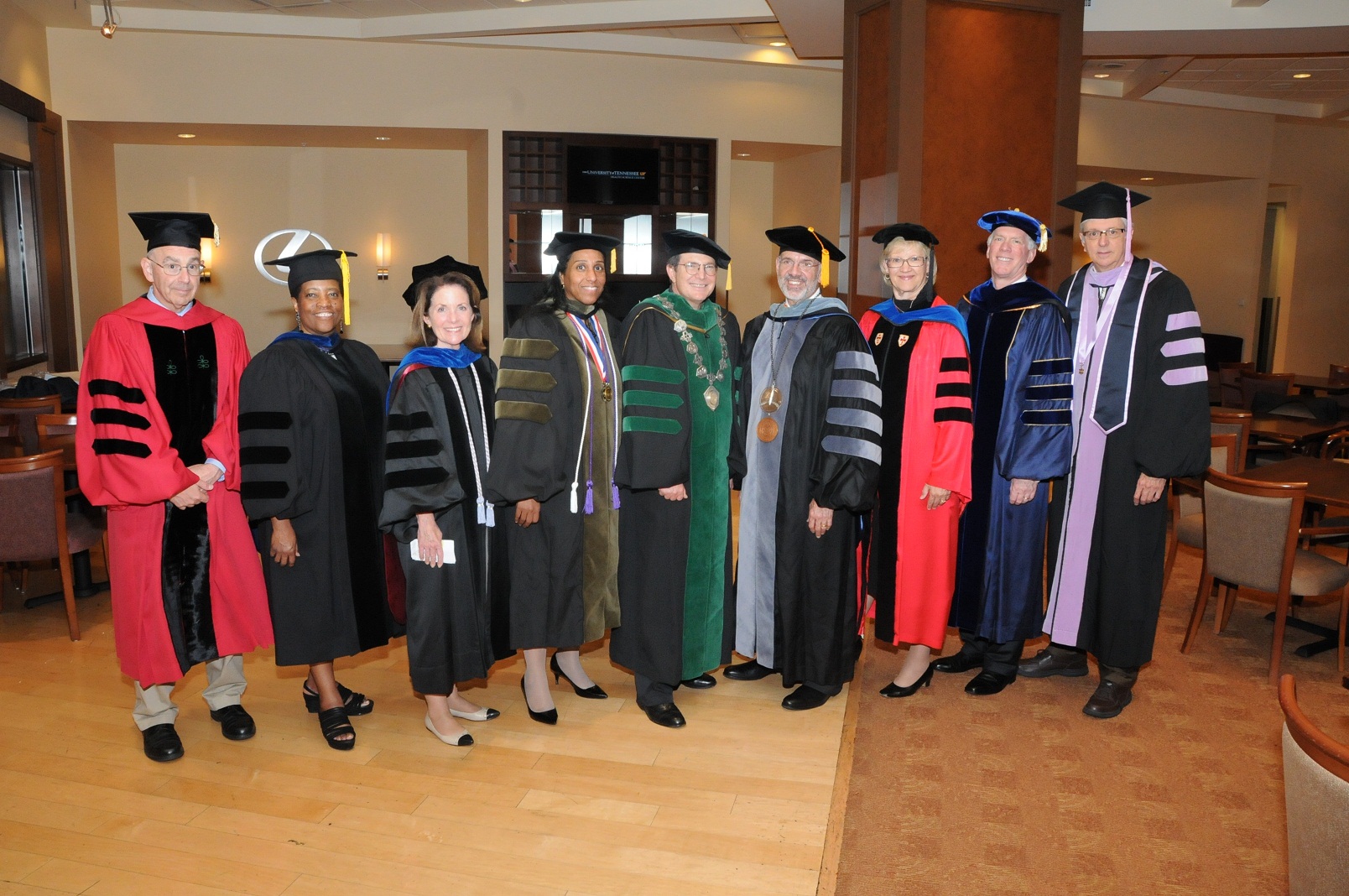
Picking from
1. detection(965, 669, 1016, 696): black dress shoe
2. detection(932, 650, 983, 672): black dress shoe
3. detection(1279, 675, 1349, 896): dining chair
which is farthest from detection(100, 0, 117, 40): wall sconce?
detection(1279, 675, 1349, 896): dining chair

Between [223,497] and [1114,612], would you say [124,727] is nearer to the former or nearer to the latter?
[223,497]

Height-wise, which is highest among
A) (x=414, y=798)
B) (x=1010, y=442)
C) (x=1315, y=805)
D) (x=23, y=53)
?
(x=23, y=53)

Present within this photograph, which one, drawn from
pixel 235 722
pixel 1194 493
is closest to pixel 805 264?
pixel 235 722

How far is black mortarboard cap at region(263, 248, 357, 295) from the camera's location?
130 inches

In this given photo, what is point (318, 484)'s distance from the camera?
337 cm

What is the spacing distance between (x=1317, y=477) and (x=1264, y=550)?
647 millimetres

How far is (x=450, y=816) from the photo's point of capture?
300cm

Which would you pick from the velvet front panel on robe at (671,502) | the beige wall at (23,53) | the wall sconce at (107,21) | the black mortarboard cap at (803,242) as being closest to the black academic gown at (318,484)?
the velvet front panel on robe at (671,502)

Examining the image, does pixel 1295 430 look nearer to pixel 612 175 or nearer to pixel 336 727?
pixel 612 175

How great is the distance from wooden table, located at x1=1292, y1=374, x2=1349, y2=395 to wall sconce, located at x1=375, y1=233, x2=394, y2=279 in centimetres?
892

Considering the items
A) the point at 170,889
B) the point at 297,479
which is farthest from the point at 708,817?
the point at 297,479

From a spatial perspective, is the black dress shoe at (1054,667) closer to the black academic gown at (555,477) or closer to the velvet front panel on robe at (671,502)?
the velvet front panel on robe at (671,502)

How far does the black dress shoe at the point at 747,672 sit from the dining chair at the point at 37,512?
3122 millimetres

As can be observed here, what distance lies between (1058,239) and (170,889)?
5488 mm
